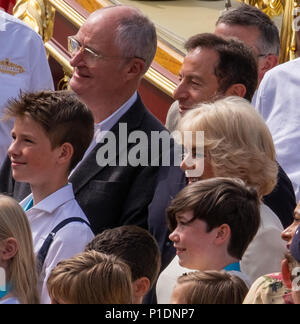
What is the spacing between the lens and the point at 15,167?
346cm

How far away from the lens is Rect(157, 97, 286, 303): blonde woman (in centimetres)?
320

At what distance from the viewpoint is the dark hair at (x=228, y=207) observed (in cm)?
303

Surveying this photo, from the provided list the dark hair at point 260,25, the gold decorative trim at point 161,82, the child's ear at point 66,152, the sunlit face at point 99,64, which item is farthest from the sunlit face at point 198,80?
the gold decorative trim at point 161,82

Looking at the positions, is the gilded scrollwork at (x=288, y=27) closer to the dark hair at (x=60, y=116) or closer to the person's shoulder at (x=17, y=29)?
the person's shoulder at (x=17, y=29)

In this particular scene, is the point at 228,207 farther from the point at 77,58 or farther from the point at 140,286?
the point at 77,58

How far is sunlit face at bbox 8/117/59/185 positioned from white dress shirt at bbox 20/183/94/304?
84 mm

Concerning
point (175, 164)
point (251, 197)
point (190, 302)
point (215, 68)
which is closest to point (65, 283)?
point (190, 302)

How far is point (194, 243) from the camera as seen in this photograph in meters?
3.04

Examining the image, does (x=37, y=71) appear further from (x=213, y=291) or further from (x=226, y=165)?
(x=213, y=291)

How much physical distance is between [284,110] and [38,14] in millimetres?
2326

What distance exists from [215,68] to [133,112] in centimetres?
35

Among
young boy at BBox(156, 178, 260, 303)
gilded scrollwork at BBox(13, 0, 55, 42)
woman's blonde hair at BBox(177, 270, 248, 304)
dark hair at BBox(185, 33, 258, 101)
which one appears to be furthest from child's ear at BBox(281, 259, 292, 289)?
gilded scrollwork at BBox(13, 0, 55, 42)

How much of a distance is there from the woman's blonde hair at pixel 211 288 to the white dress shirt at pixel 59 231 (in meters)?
0.56

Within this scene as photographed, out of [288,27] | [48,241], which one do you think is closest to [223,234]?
[48,241]
